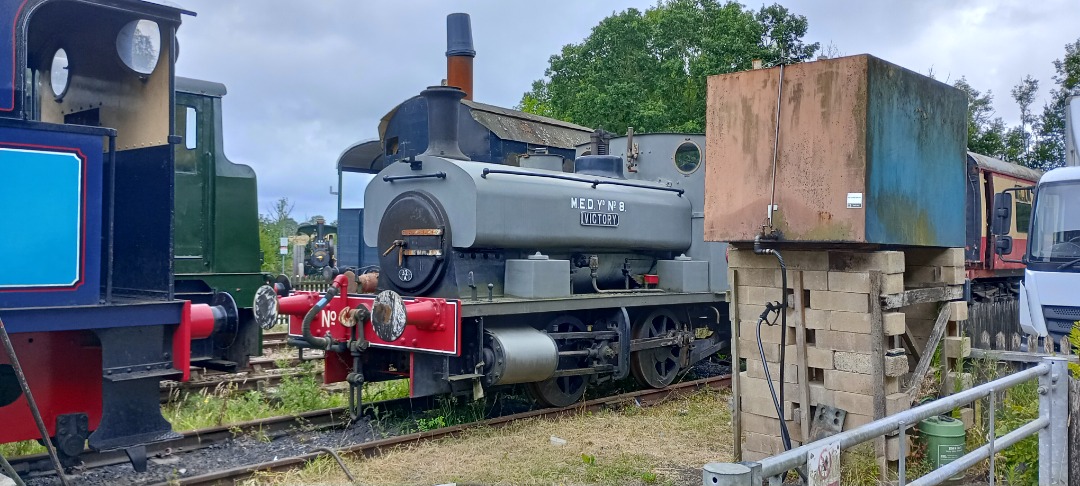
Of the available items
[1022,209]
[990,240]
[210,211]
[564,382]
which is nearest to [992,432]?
[564,382]

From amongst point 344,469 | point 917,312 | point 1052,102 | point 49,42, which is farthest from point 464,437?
point 1052,102

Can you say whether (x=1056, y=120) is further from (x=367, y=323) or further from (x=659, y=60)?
(x=367, y=323)

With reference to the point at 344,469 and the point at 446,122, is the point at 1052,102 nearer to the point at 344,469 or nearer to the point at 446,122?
the point at 446,122

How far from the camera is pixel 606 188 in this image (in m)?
8.77

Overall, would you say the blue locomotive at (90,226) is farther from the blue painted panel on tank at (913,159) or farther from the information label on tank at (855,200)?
the blue painted panel on tank at (913,159)

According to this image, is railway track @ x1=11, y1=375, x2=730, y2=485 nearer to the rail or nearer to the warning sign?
the rail

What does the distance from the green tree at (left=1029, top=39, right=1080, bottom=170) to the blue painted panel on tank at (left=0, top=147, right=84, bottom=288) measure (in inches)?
1129

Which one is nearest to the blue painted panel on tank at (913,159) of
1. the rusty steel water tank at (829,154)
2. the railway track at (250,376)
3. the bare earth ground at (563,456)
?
the rusty steel water tank at (829,154)

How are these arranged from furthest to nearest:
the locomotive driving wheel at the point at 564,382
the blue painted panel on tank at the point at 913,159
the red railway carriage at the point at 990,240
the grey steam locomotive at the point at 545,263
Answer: the red railway carriage at the point at 990,240
the locomotive driving wheel at the point at 564,382
the grey steam locomotive at the point at 545,263
the blue painted panel on tank at the point at 913,159

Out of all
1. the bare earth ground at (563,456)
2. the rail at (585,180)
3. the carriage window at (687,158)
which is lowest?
the bare earth ground at (563,456)

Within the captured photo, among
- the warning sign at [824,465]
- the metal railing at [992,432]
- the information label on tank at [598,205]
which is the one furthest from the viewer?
the information label on tank at [598,205]

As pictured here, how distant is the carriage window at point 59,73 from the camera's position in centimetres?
530

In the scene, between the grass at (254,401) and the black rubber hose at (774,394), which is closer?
the black rubber hose at (774,394)

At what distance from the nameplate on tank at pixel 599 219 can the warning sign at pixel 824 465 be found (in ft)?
17.9
